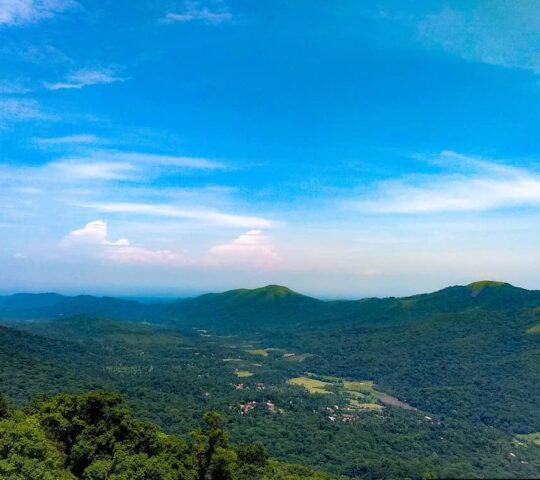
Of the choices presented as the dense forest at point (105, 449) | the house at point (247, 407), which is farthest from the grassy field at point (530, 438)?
the dense forest at point (105, 449)

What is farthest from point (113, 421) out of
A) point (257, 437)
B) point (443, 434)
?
point (443, 434)

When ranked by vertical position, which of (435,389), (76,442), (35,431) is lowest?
(435,389)

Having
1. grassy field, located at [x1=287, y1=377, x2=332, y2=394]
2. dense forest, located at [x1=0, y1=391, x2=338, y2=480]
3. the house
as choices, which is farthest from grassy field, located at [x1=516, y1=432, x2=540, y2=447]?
dense forest, located at [x1=0, y1=391, x2=338, y2=480]

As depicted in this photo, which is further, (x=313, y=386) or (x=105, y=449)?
(x=313, y=386)

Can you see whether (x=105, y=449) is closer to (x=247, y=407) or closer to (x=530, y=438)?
(x=247, y=407)

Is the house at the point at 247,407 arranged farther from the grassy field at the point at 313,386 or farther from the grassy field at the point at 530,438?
the grassy field at the point at 530,438

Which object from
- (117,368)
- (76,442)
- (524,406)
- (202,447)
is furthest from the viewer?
(117,368)

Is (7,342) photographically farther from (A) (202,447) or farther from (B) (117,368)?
(A) (202,447)

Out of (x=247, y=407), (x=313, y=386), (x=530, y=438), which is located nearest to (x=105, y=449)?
(x=247, y=407)

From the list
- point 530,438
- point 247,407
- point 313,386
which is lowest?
point 313,386

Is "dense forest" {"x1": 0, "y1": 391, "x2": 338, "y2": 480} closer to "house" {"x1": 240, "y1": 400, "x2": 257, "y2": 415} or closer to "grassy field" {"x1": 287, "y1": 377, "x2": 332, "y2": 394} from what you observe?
"house" {"x1": 240, "y1": 400, "x2": 257, "y2": 415}

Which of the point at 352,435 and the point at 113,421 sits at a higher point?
the point at 113,421
